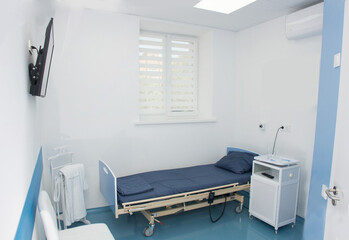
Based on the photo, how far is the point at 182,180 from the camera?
298 centimetres

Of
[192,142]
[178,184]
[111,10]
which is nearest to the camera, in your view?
[178,184]

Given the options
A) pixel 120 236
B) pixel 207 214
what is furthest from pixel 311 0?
pixel 120 236

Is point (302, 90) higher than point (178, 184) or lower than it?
higher

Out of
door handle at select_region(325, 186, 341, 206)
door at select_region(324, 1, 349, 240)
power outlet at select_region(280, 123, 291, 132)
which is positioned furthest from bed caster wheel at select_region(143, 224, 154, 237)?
power outlet at select_region(280, 123, 291, 132)

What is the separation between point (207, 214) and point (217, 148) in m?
1.19

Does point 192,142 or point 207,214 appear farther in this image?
point 192,142

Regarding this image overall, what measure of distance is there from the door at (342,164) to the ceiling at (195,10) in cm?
165

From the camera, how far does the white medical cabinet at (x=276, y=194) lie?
2.74 metres

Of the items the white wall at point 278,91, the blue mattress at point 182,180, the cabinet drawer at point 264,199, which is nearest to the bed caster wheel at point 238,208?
the cabinet drawer at point 264,199

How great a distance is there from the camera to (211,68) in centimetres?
388

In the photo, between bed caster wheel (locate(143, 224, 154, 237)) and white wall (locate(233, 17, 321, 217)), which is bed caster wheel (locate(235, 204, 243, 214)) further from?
bed caster wheel (locate(143, 224, 154, 237))

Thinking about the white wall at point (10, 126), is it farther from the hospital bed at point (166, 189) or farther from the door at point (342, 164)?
the door at point (342, 164)

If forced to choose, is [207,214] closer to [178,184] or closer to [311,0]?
[178,184]

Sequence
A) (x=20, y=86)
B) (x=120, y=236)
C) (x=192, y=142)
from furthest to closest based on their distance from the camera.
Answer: (x=192, y=142)
(x=120, y=236)
(x=20, y=86)
